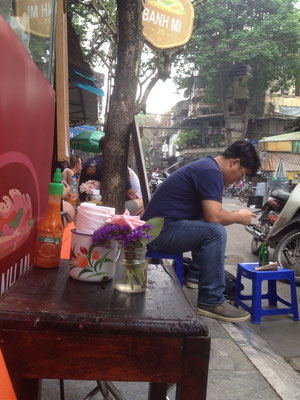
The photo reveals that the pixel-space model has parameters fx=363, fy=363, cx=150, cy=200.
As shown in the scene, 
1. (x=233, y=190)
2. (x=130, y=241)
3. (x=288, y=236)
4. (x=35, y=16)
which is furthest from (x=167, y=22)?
(x=233, y=190)

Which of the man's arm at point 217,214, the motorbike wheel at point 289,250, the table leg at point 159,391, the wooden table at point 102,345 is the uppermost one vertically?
the wooden table at point 102,345

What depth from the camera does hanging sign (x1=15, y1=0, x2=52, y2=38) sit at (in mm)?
1184

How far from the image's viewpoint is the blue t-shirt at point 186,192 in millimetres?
2900

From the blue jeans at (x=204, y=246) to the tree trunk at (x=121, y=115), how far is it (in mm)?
849

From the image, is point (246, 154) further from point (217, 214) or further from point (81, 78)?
point (81, 78)

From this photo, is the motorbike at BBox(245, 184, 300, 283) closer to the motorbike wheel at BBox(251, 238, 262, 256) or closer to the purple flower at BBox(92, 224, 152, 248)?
the motorbike wheel at BBox(251, 238, 262, 256)

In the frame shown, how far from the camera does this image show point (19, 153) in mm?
1134

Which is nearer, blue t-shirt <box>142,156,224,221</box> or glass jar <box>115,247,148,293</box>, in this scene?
glass jar <box>115,247,148,293</box>

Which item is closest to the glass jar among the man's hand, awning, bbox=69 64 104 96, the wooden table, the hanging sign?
the wooden table

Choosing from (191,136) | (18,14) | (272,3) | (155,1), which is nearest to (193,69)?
(272,3)

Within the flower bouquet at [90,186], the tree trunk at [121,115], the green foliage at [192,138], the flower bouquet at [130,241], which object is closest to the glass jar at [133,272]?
the flower bouquet at [130,241]

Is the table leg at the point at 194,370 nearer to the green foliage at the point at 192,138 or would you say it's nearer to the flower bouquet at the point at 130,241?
the flower bouquet at the point at 130,241

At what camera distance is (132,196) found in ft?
15.6

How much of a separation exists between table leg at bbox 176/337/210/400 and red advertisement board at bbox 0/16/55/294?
58cm
